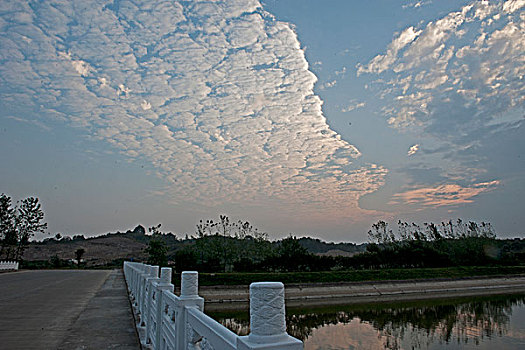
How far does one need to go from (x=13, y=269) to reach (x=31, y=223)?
10.9 metres

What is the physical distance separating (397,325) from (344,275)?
11472 millimetres

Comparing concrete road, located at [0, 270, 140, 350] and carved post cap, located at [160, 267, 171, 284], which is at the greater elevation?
carved post cap, located at [160, 267, 171, 284]

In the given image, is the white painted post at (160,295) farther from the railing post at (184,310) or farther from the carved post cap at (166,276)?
the railing post at (184,310)

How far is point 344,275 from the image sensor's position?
1035 inches

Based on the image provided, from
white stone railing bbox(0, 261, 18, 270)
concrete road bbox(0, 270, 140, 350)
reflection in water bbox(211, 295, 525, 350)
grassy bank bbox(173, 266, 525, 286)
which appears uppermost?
white stone railing bbox(0, 261, 18, 270)

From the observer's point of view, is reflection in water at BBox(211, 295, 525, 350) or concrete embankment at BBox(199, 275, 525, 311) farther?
concrete embankment at BBox(199, 275, 525, 311)

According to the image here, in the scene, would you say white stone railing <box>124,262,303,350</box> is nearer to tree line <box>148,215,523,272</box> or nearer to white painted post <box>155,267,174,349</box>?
white painted post <box>155,267,174,349</box>

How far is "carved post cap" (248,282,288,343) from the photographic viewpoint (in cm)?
145

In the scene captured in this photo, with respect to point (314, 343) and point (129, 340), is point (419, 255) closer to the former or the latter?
point (314, 343)

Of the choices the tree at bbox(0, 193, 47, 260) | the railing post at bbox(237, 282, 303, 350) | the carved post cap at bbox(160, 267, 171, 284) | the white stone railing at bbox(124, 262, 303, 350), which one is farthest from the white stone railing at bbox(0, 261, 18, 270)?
the railing post at bbox(237, 282, 303, 350)

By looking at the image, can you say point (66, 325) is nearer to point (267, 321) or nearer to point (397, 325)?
point (267, 321)

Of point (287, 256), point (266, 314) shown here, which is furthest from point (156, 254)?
point (266, 314)

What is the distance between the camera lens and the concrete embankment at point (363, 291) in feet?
70.9

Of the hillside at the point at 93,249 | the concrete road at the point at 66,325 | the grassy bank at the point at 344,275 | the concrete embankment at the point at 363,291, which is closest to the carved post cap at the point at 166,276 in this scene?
the concrete road at the point at 66,325
